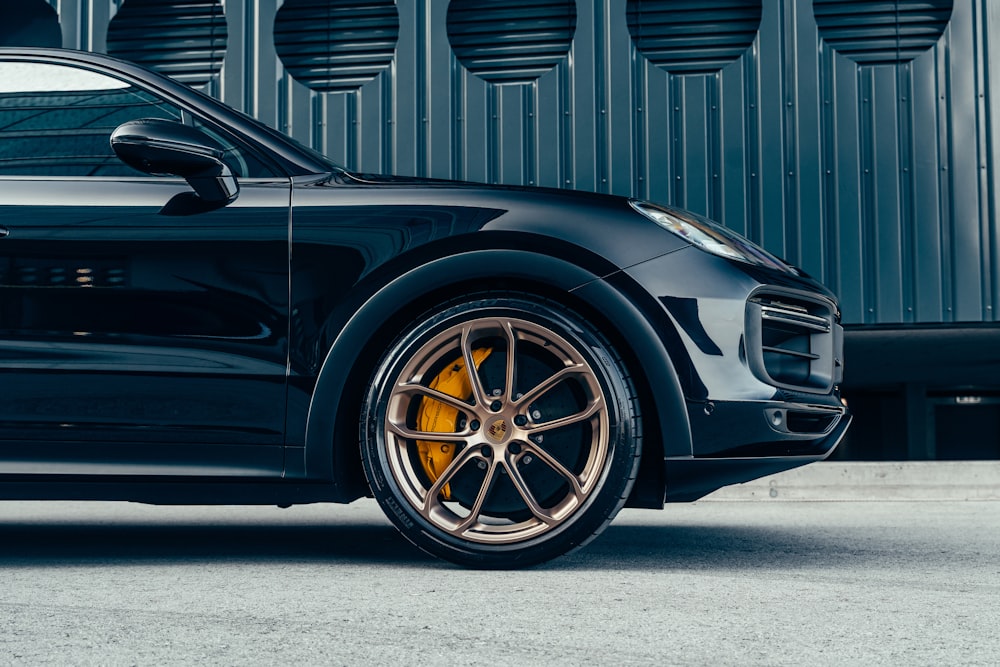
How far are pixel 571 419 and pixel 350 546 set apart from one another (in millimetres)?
1100

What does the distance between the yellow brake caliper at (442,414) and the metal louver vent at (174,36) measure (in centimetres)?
430

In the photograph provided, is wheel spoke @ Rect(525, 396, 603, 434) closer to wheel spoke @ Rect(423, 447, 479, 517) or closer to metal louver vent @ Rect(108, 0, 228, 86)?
wheel spoke @ Rect(423, 447, 479, 517)

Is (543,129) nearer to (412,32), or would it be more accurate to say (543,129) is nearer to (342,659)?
(412,32)

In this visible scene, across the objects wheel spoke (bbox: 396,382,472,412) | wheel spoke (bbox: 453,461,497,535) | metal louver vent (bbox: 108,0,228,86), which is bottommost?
wheel spoke (bbox: 453,461,497,535)

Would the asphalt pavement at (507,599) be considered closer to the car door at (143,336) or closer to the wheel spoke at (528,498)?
the wheel spoke at (528,498)

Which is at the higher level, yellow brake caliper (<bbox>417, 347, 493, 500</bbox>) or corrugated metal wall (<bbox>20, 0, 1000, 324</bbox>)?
corrugated metal wall (<bbox>20, 0, 1000, 324</bbox>)

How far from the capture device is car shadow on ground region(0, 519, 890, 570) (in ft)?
10.8

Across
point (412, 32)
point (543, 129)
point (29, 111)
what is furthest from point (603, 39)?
point (29, 111)

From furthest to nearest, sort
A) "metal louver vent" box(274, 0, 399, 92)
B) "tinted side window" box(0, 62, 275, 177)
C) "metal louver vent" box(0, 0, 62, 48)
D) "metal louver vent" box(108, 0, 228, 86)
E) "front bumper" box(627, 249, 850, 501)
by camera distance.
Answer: "metal louver vent" box(0, 0, 62, 48)
"metal louver vent" box(108, 0, 228, 86)
"metal louver vent" box(274, 0, 399, 92)
"tinted side window" box(0, 62, 275, 177)
"front bumper" box(627, 249, 850, 501)

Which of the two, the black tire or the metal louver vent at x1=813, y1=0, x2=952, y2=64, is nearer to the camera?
the black tire

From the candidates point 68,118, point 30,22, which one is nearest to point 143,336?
point 68,118

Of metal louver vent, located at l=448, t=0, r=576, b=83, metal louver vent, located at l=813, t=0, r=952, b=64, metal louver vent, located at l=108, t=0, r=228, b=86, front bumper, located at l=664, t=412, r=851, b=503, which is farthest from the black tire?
metal louver vent, located at l=108, t=0, r=228, b=86

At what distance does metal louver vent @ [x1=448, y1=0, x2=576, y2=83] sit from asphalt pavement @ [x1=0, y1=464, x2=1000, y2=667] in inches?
127

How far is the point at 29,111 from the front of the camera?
10.8 ft
